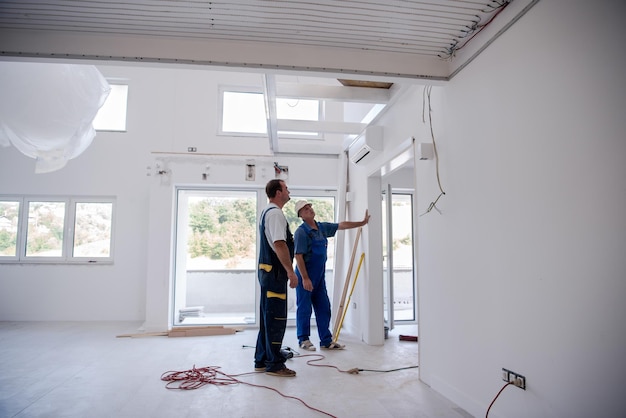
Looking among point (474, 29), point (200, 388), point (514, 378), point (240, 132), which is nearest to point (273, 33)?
point (474, 29)

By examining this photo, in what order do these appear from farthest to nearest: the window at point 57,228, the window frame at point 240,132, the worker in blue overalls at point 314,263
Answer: the window frame at point 240,132, the window at point 57,228, the worker in blue overalls at point 314,263

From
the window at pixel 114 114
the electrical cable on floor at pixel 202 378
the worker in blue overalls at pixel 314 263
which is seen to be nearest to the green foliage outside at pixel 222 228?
the worker in blue overalls at pixel 314 263

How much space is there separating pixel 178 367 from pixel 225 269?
256 centimetres

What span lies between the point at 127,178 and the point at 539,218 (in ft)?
18.4

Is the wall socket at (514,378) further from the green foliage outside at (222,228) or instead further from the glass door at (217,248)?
the green foliage outside at (222,228)

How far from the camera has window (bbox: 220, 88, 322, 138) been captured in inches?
235

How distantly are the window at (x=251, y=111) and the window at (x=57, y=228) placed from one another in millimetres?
2123

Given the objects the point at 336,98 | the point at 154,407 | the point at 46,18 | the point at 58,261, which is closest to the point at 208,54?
the point at 46,18

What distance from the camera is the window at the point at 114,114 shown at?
6.00 m

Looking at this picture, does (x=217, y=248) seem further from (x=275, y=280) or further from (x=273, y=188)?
(x=275, y=280)

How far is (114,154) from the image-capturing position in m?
5.87

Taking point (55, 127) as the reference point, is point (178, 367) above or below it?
below

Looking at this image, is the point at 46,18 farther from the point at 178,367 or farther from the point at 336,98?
the point at 178,367

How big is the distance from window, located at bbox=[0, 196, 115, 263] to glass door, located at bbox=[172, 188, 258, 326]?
1198 mm
